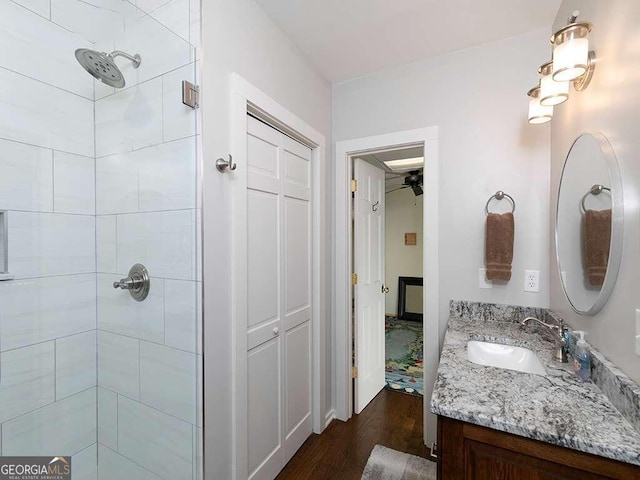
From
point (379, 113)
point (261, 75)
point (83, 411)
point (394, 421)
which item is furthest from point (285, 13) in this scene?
point (394, 421)

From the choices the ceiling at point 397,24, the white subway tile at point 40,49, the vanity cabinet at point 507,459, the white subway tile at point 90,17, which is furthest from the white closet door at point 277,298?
the vanity cabinet at point 507,459

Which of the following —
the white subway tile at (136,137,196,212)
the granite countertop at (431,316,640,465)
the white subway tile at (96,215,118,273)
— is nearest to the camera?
the granite countertop at (431,316,640,465)

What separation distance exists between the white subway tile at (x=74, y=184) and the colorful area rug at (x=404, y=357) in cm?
275

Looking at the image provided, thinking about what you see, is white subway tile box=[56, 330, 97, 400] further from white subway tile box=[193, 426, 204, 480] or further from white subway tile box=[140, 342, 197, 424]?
white subway tile box=[193, 426, 204, 480]

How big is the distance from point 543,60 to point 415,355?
3.00m

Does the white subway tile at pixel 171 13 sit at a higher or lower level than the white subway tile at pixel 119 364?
higher

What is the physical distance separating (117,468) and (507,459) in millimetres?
1721

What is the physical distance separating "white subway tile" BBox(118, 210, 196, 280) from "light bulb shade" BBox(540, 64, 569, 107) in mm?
1636

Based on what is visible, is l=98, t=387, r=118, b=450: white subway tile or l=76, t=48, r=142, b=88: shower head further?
l=98, t=387, r=118, b=450: white subway tile

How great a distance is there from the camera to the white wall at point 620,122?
90 cm

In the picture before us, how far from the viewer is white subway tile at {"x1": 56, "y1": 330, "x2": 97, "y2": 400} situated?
1403 mm

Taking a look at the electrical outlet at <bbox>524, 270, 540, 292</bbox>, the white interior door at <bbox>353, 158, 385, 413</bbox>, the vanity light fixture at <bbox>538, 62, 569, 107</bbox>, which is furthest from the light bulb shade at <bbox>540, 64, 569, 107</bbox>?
the white interior door at <bbox>353, 158, 385, 413</bbox>

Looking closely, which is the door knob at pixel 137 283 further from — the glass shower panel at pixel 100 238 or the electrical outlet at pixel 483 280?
the electrical outlet at pixel 483 280

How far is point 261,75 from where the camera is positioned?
1.55 metres
